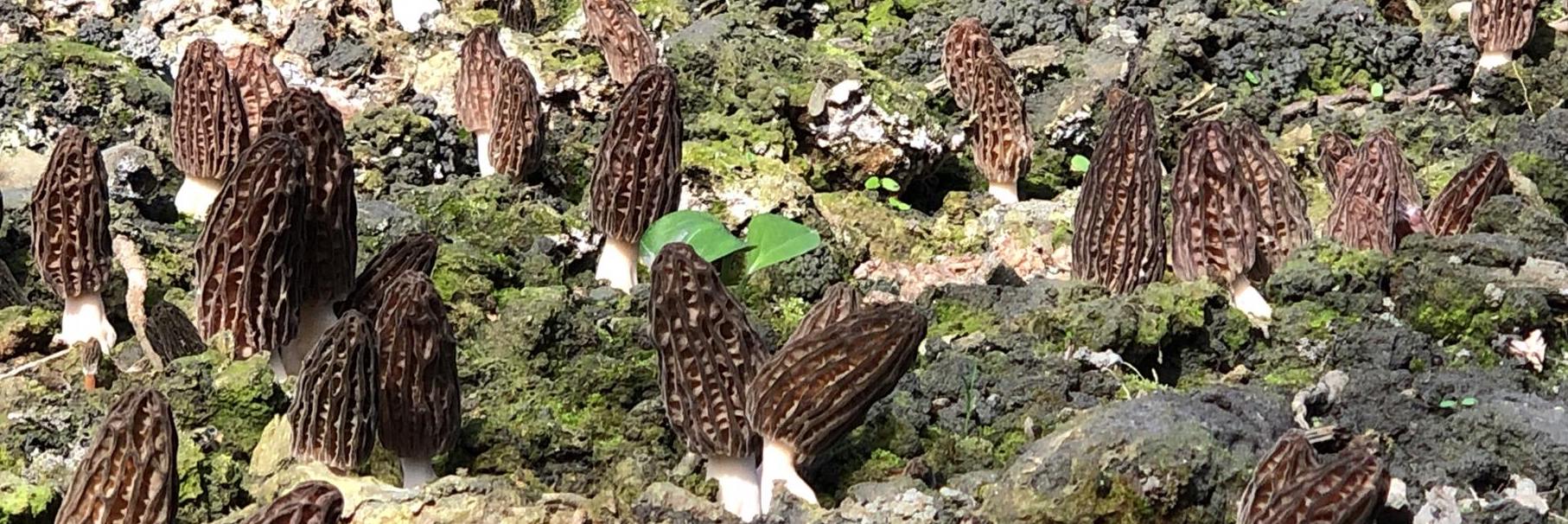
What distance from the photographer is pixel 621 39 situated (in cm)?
750

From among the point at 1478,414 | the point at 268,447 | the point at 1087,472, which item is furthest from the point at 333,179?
the point at 1478,414

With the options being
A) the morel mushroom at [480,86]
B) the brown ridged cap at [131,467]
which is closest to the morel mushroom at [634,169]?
the morel mushroom at [480,86]

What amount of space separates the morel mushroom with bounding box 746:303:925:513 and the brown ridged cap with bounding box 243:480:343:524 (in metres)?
1.10

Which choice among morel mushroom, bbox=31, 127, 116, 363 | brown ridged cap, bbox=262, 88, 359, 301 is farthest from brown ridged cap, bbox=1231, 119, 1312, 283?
morel mushroom, bbox=31, 127, 116, 363

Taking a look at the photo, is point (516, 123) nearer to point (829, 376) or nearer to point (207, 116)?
point (207, 116)

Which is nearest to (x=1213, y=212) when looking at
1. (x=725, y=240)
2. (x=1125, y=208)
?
(x=1125, y=208)

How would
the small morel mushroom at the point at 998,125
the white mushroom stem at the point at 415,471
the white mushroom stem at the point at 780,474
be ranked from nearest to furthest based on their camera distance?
the white mushroom stem at the point at 780,474
the white mushroom stem at the point at 415,471
the small morel mushroom at the point at 998,125

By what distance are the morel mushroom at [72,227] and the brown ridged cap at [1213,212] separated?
3.38m

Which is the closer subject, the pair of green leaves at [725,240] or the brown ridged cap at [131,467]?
the brown ridged cap at [131,467]

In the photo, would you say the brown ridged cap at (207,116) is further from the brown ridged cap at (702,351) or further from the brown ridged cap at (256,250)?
the brown ridged cap at (702,351)

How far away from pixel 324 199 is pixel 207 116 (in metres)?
1.27

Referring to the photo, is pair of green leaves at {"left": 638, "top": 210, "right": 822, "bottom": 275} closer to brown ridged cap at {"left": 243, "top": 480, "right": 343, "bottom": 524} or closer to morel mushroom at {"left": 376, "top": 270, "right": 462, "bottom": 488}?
morel mushroom at {"left": 376, "top": 270, "right": 462, "bottom": 488}

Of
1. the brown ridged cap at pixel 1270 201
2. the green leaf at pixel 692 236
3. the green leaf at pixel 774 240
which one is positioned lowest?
the brown ridged cap at pixel 1270 201

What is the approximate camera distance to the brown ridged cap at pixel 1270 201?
6324mm
